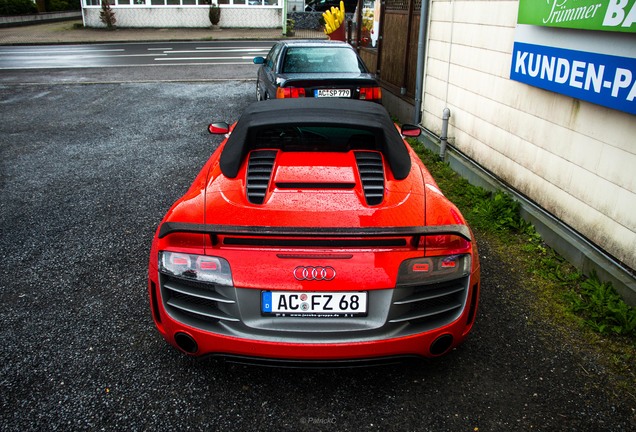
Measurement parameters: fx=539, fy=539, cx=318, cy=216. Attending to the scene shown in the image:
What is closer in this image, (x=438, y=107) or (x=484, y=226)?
(x=484, y=226)

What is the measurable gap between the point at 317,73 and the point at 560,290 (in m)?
5.07

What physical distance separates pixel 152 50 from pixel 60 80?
27.9 feet

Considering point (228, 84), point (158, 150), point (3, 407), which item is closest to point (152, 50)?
point (228, 84)

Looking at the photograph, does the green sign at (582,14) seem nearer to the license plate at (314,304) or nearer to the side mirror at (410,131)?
the side mirror at (410,131)

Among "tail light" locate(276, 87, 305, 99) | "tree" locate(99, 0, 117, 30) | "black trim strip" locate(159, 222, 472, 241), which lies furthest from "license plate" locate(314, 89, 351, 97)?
"tree" locate(99, 0, 117, 30)

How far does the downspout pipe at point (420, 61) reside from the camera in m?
8.17

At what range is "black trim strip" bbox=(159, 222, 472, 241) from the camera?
8.13ft

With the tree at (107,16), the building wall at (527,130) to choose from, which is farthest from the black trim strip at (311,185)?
the tree at (107,16)

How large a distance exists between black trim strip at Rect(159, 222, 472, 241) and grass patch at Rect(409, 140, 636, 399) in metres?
1.46

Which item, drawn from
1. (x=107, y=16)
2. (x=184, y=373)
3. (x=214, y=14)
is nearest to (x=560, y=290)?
(x=184, y=373)

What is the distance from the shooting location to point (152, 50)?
2238cm

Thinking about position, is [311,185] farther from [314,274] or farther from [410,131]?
[410,131]

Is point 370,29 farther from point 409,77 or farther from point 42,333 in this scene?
point 42,333

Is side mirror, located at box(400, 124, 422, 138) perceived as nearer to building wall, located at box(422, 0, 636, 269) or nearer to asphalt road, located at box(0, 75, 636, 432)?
asphalt road, located at box(0, 75, 636, 432)
